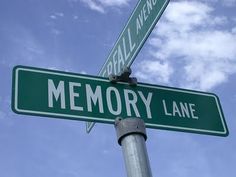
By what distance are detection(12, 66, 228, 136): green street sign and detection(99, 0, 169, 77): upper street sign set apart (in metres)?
0.29

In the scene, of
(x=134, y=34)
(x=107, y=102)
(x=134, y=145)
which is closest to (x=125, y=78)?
(x=107, y=102)

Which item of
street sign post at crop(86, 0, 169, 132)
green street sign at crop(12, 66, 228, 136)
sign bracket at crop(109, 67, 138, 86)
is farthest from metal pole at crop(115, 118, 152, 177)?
street sign post at crop(86, 0, 169, 132)

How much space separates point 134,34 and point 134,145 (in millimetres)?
1148

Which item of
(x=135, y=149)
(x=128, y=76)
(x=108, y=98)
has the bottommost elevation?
(x=135, y=149)

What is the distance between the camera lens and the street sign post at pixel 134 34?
2.94 metres

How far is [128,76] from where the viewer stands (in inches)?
119

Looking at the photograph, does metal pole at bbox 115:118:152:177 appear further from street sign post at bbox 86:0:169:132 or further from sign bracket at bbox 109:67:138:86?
street sign post at bbox 86:0:169:132

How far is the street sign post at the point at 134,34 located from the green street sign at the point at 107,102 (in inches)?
11.2

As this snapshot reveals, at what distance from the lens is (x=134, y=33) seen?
3.15 m

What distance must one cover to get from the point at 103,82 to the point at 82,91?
188 millimetres

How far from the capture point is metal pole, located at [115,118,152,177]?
84.7 inches

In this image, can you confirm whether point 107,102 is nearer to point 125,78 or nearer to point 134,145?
point 125,78

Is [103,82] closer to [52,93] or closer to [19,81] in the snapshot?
[52,93]

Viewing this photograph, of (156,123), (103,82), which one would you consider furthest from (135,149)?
(103,82)
